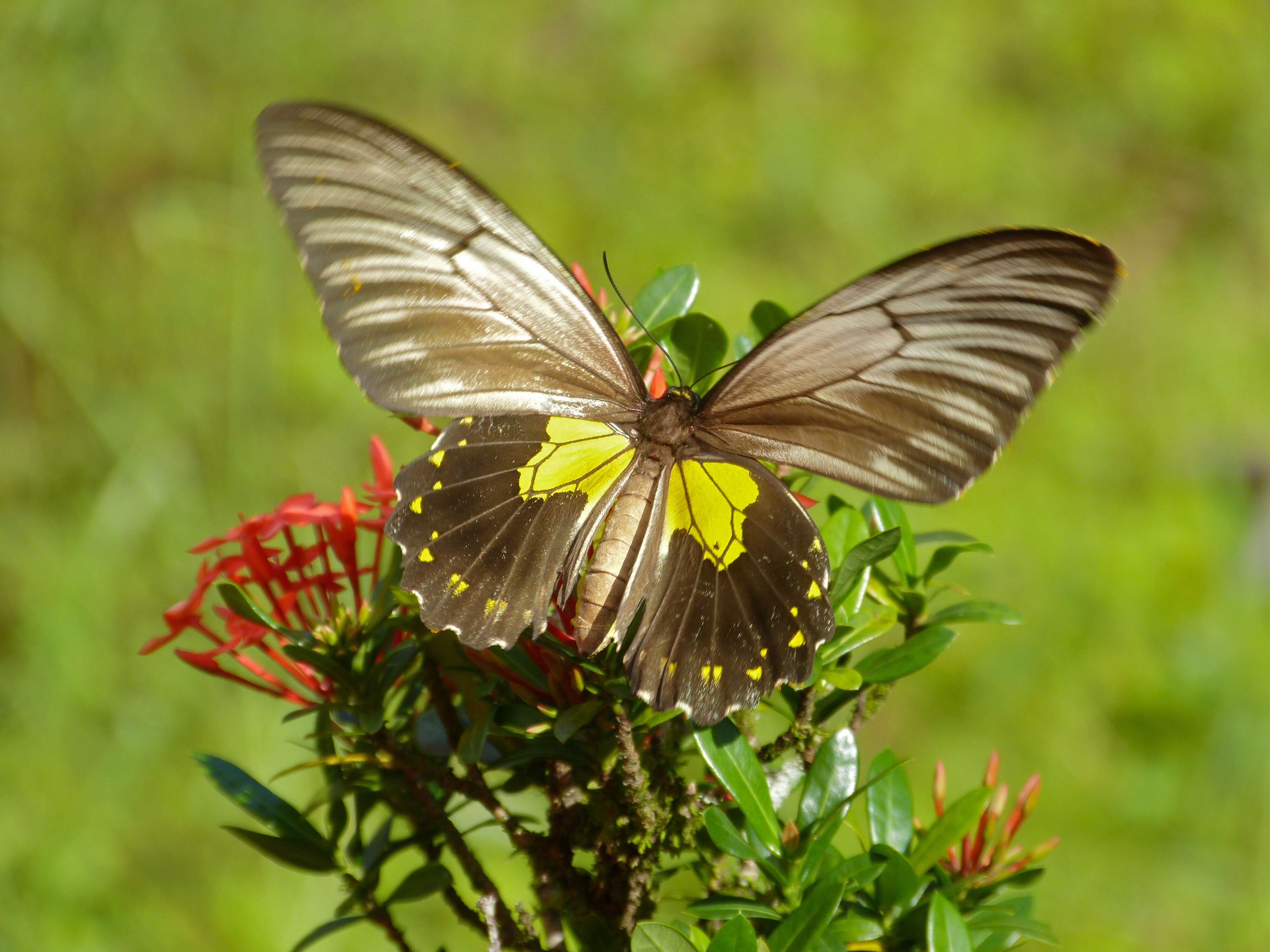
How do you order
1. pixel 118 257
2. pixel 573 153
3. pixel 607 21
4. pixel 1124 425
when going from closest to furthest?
1. pixel 118 257
2. pixel 1124 425
3. pixel 573 153
4. pixel 607 21

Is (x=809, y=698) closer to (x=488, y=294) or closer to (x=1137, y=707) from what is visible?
(x=488, y=294)

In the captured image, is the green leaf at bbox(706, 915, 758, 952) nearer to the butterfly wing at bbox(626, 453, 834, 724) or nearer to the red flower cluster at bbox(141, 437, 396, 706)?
the butterfly wing at bbox(626, 453, 834, 724)

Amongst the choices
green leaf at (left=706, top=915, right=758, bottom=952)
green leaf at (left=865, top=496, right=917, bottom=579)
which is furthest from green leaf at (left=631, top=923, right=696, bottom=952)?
green leaf at (left=865, top=496, right=917, bottom=579)

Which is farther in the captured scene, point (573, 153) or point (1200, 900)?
point (573, 153)

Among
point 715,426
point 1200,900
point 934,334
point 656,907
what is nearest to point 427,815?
point 656,907

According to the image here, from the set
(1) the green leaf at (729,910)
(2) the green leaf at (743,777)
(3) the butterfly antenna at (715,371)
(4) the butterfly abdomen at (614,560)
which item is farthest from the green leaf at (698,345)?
(1) the green leaf at (729,910)

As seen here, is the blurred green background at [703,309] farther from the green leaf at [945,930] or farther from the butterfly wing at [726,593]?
the green leaf at [945,930]
